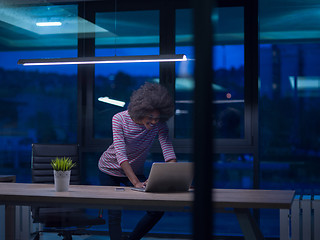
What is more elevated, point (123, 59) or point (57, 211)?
point (123, 59)

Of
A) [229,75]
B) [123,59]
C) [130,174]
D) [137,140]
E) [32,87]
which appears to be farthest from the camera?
[32,87]

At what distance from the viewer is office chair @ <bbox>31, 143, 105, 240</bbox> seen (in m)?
3.32

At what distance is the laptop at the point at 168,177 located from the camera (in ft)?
8.62

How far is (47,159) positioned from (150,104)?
3.35ft

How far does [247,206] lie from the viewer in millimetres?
2385

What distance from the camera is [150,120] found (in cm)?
333

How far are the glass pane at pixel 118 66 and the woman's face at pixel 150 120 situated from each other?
6.90 feet

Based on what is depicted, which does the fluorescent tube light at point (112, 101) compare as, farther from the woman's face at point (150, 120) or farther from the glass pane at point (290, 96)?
the woman's face at point (150, 120)

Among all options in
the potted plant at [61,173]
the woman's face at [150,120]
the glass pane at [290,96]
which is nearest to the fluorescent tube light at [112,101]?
the glass pane at [290,96]

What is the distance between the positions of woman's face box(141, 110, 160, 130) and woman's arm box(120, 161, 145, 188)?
0.34 m

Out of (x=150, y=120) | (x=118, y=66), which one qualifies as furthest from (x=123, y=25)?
(x=150, y=120)

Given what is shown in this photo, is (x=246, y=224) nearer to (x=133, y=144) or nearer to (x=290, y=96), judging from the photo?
(x=133, y=144)

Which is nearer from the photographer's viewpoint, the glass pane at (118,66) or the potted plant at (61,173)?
the potted plant at (61,173)

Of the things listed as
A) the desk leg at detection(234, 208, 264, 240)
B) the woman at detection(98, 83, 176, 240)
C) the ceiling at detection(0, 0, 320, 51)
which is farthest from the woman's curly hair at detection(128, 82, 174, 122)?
the ceiling at detection(0, 0, 320, 51)
